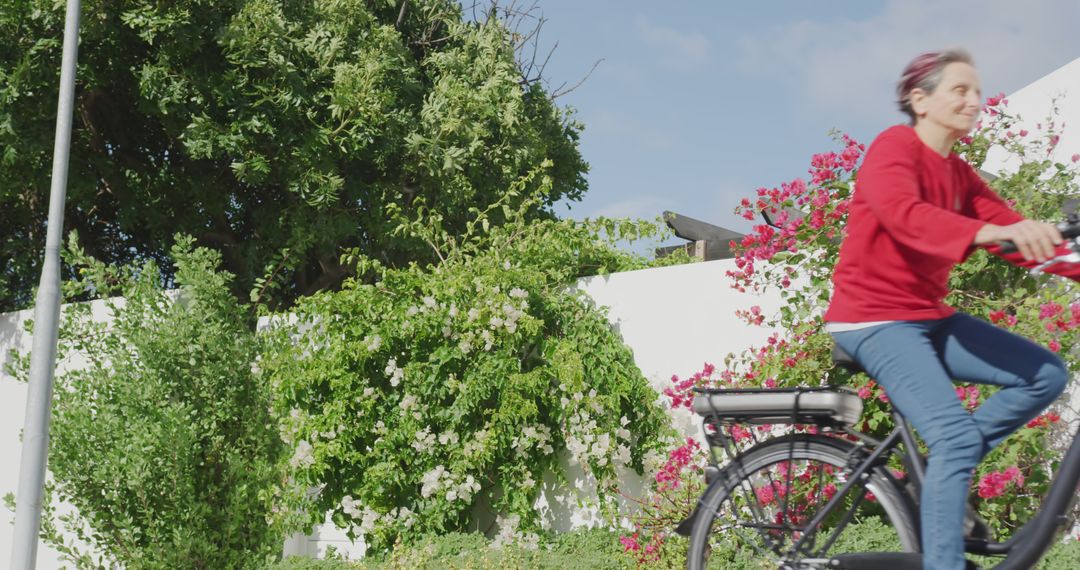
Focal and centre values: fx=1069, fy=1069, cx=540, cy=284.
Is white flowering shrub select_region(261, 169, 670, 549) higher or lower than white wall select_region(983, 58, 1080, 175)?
lower

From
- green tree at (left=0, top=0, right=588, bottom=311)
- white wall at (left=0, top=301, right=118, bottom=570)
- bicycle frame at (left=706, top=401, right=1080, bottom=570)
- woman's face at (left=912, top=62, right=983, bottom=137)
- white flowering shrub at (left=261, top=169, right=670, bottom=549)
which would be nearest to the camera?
bicycle frame at (left=706, top=401, right=1080, bottom=570)

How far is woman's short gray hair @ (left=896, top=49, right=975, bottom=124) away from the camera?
299cm

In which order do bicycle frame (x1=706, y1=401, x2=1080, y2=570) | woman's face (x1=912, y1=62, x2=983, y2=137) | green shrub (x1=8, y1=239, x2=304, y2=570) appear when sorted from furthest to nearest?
green shrub (x1=8, y1=239, x2=304, y2=570)
woman's face (x1=912, y1=62, x2=983, y2=137)
bicycle frame (x1=706, y1=401, x2=1080, y2=570)

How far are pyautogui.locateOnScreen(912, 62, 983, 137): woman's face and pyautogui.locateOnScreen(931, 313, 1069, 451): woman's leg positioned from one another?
55 centimetres

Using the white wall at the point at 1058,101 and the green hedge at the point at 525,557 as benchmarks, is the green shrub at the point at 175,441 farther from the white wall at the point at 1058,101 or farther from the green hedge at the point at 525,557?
the white wall at the point at 1058,101

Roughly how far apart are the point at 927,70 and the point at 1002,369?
2.79ft

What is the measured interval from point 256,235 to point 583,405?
746 centimetres

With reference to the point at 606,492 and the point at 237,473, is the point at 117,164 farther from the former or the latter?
the point at 606,492

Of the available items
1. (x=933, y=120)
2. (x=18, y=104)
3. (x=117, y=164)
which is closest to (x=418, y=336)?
(x=933, y=120)

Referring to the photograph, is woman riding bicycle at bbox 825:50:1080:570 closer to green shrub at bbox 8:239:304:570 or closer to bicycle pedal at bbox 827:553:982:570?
bicycle pedal at bbox 827:553:982:570

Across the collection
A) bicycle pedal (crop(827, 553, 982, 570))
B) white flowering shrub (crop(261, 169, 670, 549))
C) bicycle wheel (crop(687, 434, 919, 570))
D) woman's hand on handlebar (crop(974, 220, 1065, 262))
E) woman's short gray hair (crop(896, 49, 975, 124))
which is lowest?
bicycle pedal (crop(827, 553, 982, 570))

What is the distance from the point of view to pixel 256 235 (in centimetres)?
1328

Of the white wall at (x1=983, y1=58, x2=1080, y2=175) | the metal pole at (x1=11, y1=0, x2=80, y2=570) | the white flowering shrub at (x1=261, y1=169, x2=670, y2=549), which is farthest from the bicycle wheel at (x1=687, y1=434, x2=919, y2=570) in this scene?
the white wall at (x1=983, y1=58, x2=1080, y2=175)

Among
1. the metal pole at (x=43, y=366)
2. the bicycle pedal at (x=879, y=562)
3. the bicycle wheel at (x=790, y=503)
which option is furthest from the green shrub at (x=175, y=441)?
the bicycle pedal at (x=879, y=562)
